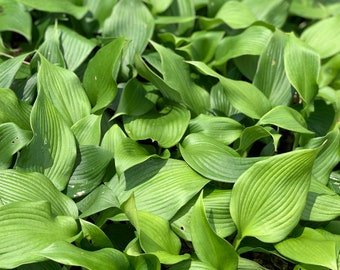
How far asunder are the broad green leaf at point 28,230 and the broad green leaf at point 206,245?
1.14ft

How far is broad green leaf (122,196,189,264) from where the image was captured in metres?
1.63

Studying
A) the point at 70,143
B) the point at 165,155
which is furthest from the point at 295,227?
the point at 70,143

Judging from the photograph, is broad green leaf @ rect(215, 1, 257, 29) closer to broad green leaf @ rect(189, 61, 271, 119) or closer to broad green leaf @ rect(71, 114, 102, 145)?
broad green leaf @ rect(189, 61, 271, 119)

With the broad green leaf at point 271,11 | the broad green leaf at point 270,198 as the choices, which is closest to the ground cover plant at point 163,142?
the broad green leaf at point 270,198

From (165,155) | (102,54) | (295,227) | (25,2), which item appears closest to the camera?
(295,227)

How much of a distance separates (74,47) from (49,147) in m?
0.60

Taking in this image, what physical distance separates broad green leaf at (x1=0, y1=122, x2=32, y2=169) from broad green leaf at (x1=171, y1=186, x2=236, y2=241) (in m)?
0.53

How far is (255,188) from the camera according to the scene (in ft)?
5.78

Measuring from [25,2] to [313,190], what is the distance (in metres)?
1.33

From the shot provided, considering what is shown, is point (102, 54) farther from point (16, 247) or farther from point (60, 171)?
point (16, 247)

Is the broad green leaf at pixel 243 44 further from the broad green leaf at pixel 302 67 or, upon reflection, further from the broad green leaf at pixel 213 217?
the broad green leaf at pixel 213 217

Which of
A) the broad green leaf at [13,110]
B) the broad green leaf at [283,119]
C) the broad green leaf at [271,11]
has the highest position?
the broad green leaf at [271,11]

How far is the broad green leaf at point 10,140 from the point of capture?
187 cm

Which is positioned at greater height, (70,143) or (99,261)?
(70,143)
